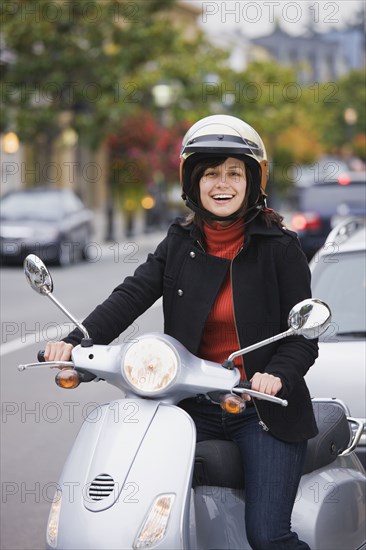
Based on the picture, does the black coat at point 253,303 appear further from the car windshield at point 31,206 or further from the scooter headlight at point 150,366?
the car windshield at point 31,206

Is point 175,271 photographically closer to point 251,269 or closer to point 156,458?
point 251,269

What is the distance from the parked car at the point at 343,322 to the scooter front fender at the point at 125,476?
7.67 feet

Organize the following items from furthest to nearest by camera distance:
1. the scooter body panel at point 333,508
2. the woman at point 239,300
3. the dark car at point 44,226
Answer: the dark car at point 44,226 → the scooter body panel at point 333,508 → the woman at point 239,300

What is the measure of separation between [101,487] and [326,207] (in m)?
17.9

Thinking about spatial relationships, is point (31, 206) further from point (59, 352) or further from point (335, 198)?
point (59, 352)

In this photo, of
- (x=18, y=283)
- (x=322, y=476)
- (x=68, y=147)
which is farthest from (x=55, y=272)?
(x=322, y=476)

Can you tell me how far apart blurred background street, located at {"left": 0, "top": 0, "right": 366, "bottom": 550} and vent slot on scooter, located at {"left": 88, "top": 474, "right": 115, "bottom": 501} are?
2.37m

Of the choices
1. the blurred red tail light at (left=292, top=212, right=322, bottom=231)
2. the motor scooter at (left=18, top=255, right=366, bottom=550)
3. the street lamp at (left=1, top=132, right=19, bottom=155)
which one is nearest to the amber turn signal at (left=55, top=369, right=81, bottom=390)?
the motor scooter at (left=18, top=255, right=366, bottom=550)

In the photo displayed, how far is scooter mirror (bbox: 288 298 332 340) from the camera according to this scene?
134 inches

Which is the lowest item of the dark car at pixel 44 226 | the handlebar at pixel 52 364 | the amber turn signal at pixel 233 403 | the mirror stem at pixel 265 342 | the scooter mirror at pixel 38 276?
the dark car at pixel 44 226

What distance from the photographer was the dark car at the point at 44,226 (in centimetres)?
2409

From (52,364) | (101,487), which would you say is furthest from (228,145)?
(101,487)

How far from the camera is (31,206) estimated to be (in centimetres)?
2558

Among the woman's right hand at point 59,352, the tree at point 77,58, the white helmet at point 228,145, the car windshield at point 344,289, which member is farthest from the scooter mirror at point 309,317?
the tree at point 77,58
